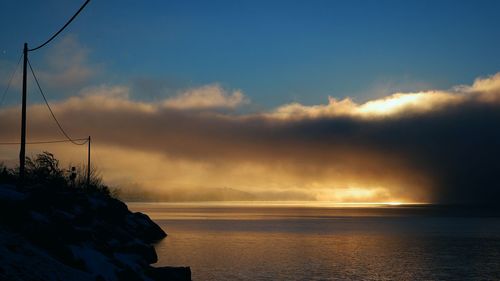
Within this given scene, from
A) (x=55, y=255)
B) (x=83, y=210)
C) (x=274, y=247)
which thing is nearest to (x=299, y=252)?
(x=274, y=247)

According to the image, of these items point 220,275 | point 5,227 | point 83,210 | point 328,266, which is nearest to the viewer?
point 5,227

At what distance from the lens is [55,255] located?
20.9m

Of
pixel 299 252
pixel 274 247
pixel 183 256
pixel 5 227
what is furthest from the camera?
pixel 274 247

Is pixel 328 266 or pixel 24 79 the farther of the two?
pixel 328 266

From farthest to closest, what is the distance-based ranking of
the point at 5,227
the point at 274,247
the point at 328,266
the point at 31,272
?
the point at 274,247, the point at 328,266, the point at 5,227, the point at 31,272

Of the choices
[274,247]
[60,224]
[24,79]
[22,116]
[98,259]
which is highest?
[24,79]

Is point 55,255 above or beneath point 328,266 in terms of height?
above

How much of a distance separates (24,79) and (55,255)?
661 inches

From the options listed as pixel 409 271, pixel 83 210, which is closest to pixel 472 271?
pixel 409 271

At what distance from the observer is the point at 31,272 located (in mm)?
17125

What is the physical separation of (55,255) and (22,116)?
14.4 metres

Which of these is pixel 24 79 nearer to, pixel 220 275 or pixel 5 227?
pixel 5 227

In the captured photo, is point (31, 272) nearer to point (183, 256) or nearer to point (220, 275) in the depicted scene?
point (220, 275)

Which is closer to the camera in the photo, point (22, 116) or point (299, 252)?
point (22, 116)
